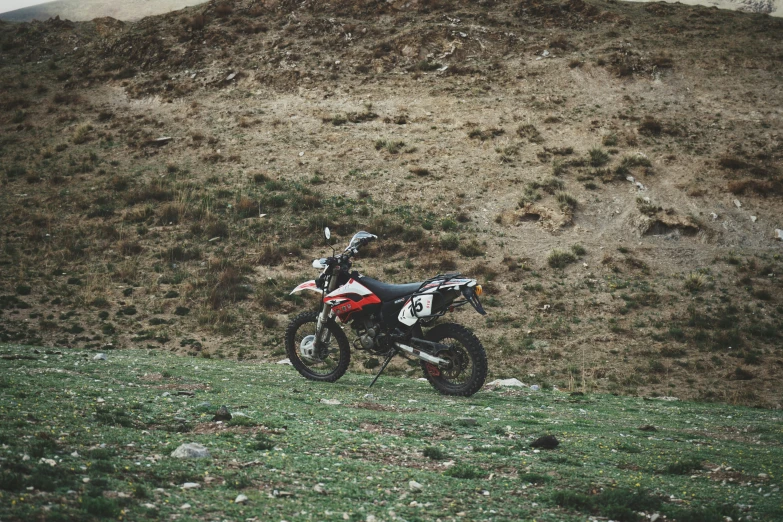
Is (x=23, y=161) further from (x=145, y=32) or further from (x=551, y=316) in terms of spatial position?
(x=551, y=316)

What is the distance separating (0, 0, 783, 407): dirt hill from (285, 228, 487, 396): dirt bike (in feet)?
27.3

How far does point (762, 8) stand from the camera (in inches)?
3652

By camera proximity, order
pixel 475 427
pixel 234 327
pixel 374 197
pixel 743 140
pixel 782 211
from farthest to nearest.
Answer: pixel 743 140, pixel 374 197, pixel 782 211, pixel 234 327, pixel 475 427

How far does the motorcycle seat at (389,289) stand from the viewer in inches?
425

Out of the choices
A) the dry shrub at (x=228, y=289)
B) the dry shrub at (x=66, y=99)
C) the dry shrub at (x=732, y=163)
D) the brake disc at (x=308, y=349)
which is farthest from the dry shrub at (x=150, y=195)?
the dry shrub at (x=732, y=163)

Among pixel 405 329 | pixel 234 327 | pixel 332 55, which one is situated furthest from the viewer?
pixel 332 55

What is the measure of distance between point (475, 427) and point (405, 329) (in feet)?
10.3

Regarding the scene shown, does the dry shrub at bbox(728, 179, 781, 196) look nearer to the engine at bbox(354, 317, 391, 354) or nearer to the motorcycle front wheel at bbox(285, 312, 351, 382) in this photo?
the engine at bbox(354, 317, 391, 354)

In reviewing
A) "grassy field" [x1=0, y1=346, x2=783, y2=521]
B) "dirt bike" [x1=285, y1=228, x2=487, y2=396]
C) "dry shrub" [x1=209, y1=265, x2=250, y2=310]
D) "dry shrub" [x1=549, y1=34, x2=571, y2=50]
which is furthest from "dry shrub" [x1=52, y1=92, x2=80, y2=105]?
"dirt bike" [x1=285, y1=228, x2=487, y2=396]

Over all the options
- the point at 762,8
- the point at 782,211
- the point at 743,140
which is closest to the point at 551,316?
the point at 782,211

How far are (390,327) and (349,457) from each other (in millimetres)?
4833

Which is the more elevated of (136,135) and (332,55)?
(332,55)

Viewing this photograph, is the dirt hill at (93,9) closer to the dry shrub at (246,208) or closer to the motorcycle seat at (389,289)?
the dry shrub at (246,208)

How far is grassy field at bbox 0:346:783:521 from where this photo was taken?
15.1ft
